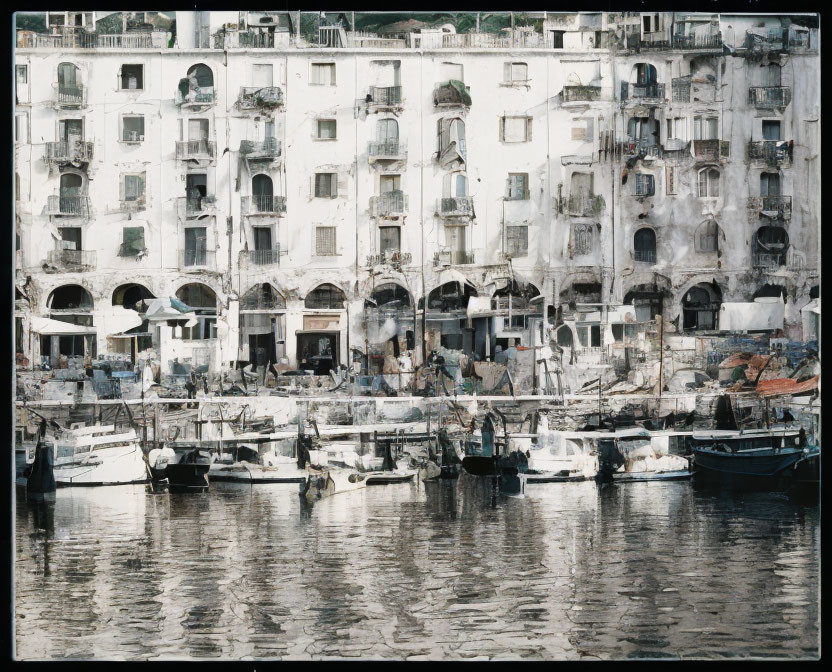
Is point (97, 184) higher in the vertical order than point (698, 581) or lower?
higher

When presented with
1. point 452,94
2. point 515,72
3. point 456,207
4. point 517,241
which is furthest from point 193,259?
point 515,72

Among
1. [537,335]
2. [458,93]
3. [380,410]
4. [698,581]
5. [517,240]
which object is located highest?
[458,93]

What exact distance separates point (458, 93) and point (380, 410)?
2.14 metres

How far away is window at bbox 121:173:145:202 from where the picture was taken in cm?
738

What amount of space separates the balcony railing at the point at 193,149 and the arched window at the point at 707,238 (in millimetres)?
3215

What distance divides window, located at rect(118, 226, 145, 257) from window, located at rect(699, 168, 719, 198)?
3673 millimetres

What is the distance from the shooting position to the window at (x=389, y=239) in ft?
24.6

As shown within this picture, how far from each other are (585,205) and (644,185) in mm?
425

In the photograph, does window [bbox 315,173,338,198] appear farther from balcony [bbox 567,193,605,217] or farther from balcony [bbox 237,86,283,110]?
balcony [bbox 567,193,605,217]

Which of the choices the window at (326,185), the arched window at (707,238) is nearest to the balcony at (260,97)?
the window at (326,185)

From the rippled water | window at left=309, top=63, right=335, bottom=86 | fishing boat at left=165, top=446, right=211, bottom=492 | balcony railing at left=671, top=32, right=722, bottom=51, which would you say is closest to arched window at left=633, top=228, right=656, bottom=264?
balcony railing at left=671, top=32, right=722, bottom=51

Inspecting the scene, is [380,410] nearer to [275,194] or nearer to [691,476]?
[275,194]
